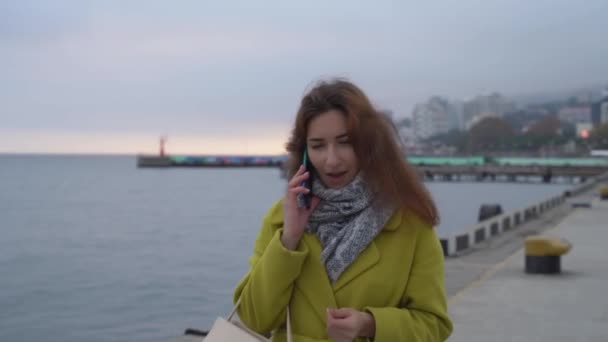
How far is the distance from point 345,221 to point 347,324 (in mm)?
337

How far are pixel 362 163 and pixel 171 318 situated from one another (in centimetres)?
1316

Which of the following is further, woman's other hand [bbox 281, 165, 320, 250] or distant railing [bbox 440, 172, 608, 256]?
distant railing [bbox 440, 172, 608, 256]

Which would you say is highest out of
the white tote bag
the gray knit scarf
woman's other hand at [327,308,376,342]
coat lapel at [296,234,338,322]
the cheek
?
the cheek

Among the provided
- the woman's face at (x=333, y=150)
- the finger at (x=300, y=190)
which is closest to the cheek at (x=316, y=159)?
the woman's face at (x=333, y=150)

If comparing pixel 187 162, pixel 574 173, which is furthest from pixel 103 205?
pixel 187 162

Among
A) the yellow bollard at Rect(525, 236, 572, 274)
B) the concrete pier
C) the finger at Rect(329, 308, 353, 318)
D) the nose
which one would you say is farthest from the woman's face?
the yellow bollard at Rect(525, 236, 572, 274)

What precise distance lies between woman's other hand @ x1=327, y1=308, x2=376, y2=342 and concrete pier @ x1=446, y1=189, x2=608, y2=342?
185 inches

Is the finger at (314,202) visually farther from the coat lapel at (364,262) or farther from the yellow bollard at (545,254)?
the yellow bollard at (545,254)

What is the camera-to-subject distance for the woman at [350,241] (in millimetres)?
2250

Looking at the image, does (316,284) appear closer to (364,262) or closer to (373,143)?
(364,262)

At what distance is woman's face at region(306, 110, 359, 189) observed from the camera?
229cm

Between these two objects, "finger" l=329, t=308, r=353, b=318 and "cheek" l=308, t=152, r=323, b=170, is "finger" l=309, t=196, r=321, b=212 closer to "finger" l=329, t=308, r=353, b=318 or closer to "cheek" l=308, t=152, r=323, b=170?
"cheek" l=308, t=152, r=323, b=170

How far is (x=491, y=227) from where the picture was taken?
1775 centimetres

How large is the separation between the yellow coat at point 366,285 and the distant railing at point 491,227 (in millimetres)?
10114
